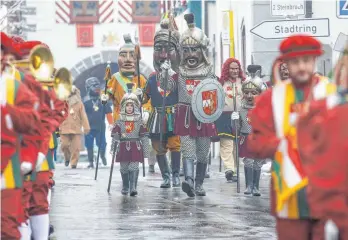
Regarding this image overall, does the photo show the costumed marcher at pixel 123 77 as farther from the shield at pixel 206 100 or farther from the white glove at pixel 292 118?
the white glove at pixel 292 118

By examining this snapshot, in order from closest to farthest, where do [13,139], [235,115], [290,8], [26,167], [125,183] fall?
1. [13,139]
2. [26,167]
3. [125,183]
4. [235,115]
5. [290,8]

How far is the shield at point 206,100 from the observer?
16.7 meters

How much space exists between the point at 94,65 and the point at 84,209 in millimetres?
36789

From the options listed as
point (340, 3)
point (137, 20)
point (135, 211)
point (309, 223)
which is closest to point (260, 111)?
point (309, 223)

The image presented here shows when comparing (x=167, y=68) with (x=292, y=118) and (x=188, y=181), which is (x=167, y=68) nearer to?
(x=188, y=181)

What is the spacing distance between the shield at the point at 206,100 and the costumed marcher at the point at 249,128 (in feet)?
3.34

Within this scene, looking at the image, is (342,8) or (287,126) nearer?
(287,126)

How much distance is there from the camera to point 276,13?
19.8 metres

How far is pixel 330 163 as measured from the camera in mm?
6730

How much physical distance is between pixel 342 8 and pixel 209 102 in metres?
2.65

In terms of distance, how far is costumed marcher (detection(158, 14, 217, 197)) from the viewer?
1686 centimetres

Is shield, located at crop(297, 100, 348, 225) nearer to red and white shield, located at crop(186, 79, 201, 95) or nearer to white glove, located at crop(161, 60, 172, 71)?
red and white shield, located at crop(186, 79, 201, 95)

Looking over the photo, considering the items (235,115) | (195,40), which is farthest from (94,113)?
(195,40)

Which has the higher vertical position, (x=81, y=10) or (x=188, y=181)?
(x=81, y=10)
